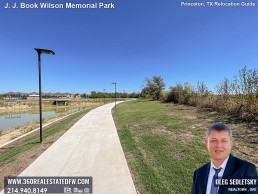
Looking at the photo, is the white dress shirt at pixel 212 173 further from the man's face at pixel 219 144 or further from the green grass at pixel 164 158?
the green grass at pixel 164 158

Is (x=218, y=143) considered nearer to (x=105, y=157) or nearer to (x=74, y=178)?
(x=74, y=178)

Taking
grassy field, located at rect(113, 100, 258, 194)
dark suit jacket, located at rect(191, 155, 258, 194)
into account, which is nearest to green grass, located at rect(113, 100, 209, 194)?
grassy field, located at rect(113, 100, 258, 194)

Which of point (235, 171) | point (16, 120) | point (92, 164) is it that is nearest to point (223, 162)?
point (235, 171)

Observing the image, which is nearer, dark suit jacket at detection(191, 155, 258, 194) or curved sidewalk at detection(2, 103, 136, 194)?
dark suit jacket at detection(191, 155, 258, 194)

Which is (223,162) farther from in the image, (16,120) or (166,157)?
(16,120)

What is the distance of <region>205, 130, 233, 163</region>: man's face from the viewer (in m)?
1.41

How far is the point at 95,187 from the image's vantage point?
3902 millimetres

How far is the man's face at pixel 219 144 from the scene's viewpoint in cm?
141

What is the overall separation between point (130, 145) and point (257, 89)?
347 inches

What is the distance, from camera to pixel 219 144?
1406 mm

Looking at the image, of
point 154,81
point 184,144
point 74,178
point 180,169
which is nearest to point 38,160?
point 74,178

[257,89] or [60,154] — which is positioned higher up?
[257,89]

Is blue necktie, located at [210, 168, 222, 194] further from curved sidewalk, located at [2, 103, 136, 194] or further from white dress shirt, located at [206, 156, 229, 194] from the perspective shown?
curved sidewalk, located at [2, 103, 136, 194]

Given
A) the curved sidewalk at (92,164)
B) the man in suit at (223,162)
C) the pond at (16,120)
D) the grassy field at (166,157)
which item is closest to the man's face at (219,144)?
the man in suit at (223,162)
